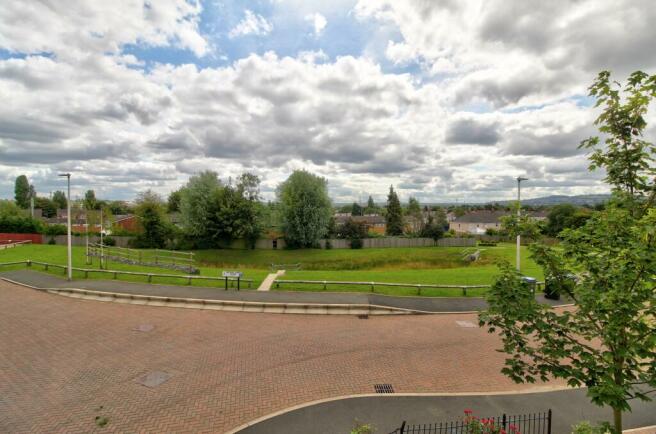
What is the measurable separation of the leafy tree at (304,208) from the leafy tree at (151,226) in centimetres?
1558

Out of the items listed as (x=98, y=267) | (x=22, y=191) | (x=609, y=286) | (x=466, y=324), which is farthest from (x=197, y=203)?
(x=22, y=191)

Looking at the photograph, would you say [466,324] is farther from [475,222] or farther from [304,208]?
[475,222]

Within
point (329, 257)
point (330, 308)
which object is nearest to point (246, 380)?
point (330, 308)

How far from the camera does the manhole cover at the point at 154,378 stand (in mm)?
8531

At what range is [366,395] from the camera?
8180 millimetres

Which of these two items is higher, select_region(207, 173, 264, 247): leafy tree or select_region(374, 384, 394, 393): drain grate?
select_region(207, 173, 264, 247): leafy tree

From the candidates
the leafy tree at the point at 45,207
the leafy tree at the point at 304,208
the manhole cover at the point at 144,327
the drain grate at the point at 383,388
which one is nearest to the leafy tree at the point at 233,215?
the leafy tree at the point at 304,208

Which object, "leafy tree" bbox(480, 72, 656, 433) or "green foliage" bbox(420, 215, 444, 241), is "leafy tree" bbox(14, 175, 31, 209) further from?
"leafy tree" bbox(480, 72, 656, 433)

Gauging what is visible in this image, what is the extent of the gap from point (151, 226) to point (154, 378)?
119ft

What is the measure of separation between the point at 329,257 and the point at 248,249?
37.1ft

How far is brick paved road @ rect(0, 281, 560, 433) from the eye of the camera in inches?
292

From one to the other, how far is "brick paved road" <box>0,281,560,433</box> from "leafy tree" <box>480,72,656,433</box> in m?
4.74

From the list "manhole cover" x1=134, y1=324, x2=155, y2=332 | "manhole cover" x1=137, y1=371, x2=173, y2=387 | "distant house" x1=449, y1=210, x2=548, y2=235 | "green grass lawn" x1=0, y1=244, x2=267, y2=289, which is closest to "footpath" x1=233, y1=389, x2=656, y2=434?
"manhole cover" x1=137, y1=371, x2=173, y2=387

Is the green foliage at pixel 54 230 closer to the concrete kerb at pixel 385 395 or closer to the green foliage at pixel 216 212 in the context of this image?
the green foliage at pixel 216 212
